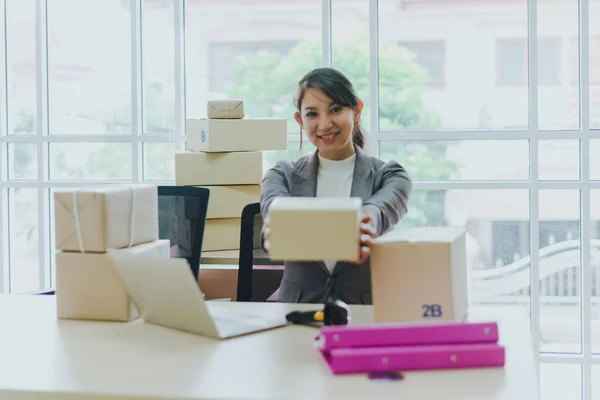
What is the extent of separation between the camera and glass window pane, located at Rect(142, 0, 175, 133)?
13.6 feet

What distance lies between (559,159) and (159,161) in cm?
208

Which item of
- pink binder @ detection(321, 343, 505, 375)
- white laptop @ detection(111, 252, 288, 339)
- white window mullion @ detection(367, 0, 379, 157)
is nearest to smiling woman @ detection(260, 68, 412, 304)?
white laptop @ detection(111, 252, 288, 339)

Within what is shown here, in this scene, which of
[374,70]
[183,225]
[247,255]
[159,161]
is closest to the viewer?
[247,255]

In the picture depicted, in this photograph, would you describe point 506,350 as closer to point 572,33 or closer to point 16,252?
point 572,33

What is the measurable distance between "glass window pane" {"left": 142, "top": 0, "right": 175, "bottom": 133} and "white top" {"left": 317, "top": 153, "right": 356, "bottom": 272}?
1.87 m

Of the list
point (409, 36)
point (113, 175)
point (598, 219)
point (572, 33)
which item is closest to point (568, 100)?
point (572, 33)

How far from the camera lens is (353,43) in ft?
13.2

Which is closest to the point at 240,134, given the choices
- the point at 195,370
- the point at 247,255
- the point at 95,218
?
the point at 247,255

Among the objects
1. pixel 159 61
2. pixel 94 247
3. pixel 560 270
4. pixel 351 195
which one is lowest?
pixel 560 270

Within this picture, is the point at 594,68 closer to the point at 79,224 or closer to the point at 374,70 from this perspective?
the point at 374,70

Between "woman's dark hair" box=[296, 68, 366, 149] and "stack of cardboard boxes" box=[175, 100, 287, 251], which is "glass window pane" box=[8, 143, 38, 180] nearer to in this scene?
"stack of cardboard boxes" box=[175, 100, 287, 251]

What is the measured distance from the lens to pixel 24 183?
436 centimetres

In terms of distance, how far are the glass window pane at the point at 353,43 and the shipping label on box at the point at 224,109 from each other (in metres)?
0.69

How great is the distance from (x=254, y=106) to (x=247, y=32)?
1.29 ft
